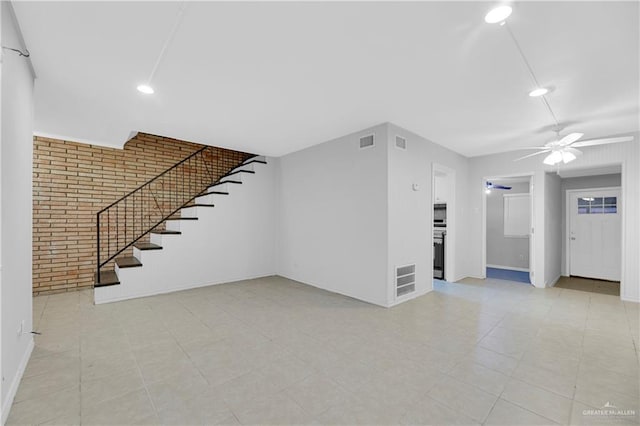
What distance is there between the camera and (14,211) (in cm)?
215

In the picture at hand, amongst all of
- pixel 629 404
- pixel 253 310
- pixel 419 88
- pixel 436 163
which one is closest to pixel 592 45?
pixel 419 88

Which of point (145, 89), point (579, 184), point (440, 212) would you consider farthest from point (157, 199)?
point (579, 184)

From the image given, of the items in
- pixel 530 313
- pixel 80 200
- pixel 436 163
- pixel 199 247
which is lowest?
pixel 530 313

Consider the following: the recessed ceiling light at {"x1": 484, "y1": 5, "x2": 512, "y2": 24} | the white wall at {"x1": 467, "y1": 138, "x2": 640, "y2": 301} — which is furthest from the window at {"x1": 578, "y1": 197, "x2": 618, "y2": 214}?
the recessed ceiling light at {"x1": 484, "y1": 5, "x2": 512, "y2": 24}

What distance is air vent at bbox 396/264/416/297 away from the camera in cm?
435

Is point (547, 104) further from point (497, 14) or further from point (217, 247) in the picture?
point (217, 247)

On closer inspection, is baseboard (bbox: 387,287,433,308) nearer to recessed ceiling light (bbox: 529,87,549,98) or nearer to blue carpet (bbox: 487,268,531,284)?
blue carpet (bbox: 487,268,531,284)

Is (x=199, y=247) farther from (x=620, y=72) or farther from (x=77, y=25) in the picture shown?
(x=620, y=72)

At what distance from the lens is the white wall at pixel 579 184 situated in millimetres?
5922

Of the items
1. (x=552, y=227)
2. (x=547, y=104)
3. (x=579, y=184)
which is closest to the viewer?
(x=547, y=104)

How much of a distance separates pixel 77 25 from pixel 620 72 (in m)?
4.60

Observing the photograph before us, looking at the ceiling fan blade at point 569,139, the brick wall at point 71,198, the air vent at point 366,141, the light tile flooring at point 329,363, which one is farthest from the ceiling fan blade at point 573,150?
the brick wall at point 71,198

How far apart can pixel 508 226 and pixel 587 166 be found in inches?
106

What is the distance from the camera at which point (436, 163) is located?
17.2 feet
